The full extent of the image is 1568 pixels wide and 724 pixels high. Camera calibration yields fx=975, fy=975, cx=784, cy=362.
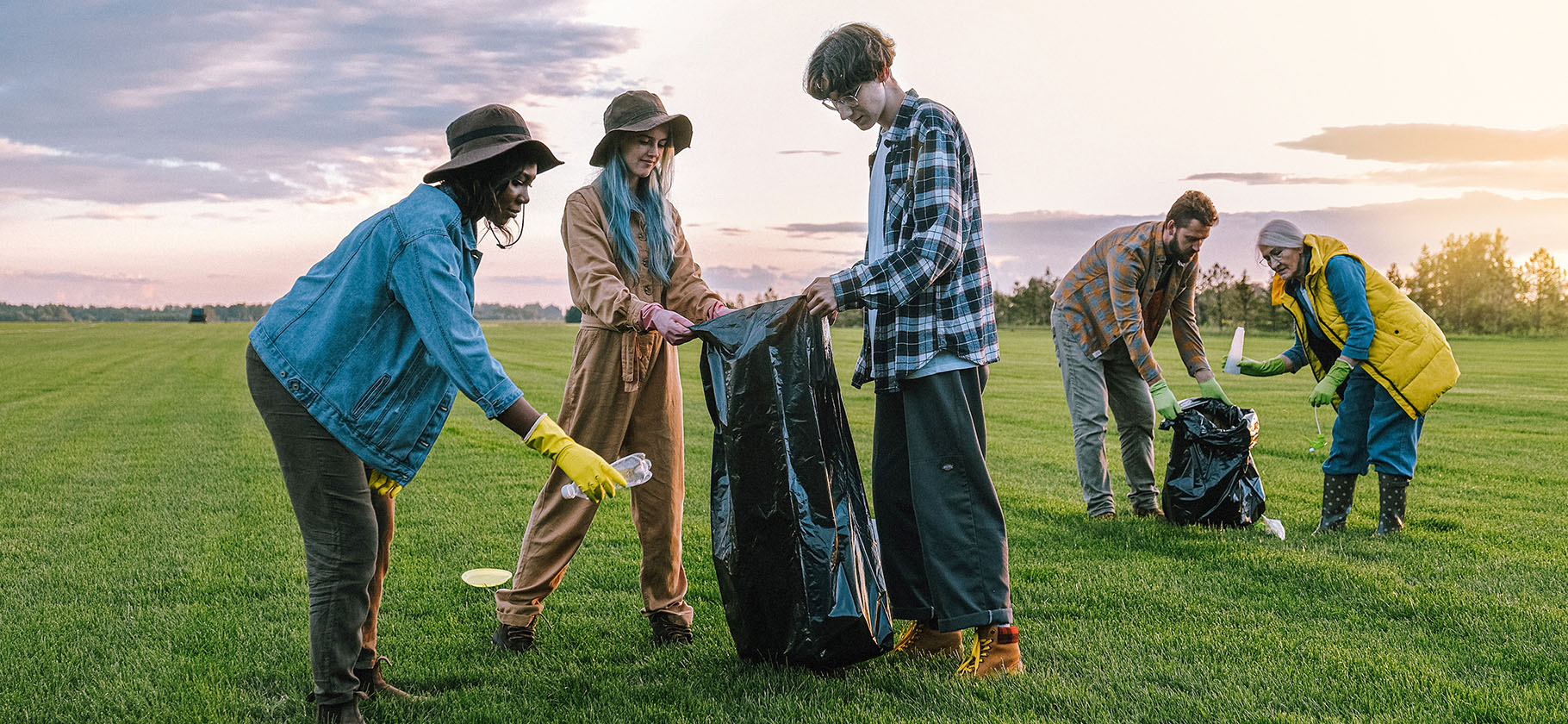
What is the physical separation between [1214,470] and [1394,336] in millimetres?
1128

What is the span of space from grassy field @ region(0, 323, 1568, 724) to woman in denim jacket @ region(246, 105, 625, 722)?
0.62 metres

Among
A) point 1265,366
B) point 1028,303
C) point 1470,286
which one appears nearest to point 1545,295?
point 1470,286

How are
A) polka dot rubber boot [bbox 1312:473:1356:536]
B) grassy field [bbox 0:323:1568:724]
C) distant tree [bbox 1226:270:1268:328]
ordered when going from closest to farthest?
grassy field [bbox 0:323:1568:724] < polka dot rubber boot [bbox 1312:473:1356:536] < distant tree [bbox 1226:270:1268:328]

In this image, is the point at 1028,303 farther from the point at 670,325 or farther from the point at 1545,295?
the point at 670,325

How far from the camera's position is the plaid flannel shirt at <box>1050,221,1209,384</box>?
527 cm

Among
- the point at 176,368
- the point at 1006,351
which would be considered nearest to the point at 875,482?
the point at 176,368

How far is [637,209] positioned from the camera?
3.43 m

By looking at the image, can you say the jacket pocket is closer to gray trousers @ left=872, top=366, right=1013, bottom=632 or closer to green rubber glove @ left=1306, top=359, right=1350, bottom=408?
gray trousers @ left=872, top=366, right=1013, bottom=632

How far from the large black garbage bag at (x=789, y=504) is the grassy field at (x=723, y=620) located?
0.18m

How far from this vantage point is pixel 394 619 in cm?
378

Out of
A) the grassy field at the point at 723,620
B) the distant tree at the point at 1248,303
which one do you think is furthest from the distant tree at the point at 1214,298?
the grassy field at the point at 723,620

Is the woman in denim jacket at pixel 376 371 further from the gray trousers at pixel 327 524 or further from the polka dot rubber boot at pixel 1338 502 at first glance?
the polka dot rubber boot at pixel 1338 502

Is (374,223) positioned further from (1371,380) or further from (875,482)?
(1371,380)

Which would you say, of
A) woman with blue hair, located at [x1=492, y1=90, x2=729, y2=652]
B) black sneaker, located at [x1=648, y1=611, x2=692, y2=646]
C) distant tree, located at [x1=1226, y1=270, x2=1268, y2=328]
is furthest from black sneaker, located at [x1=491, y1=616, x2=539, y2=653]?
distant tree, located at [x1=1226, y1=270, x2=1268, y2=328]
